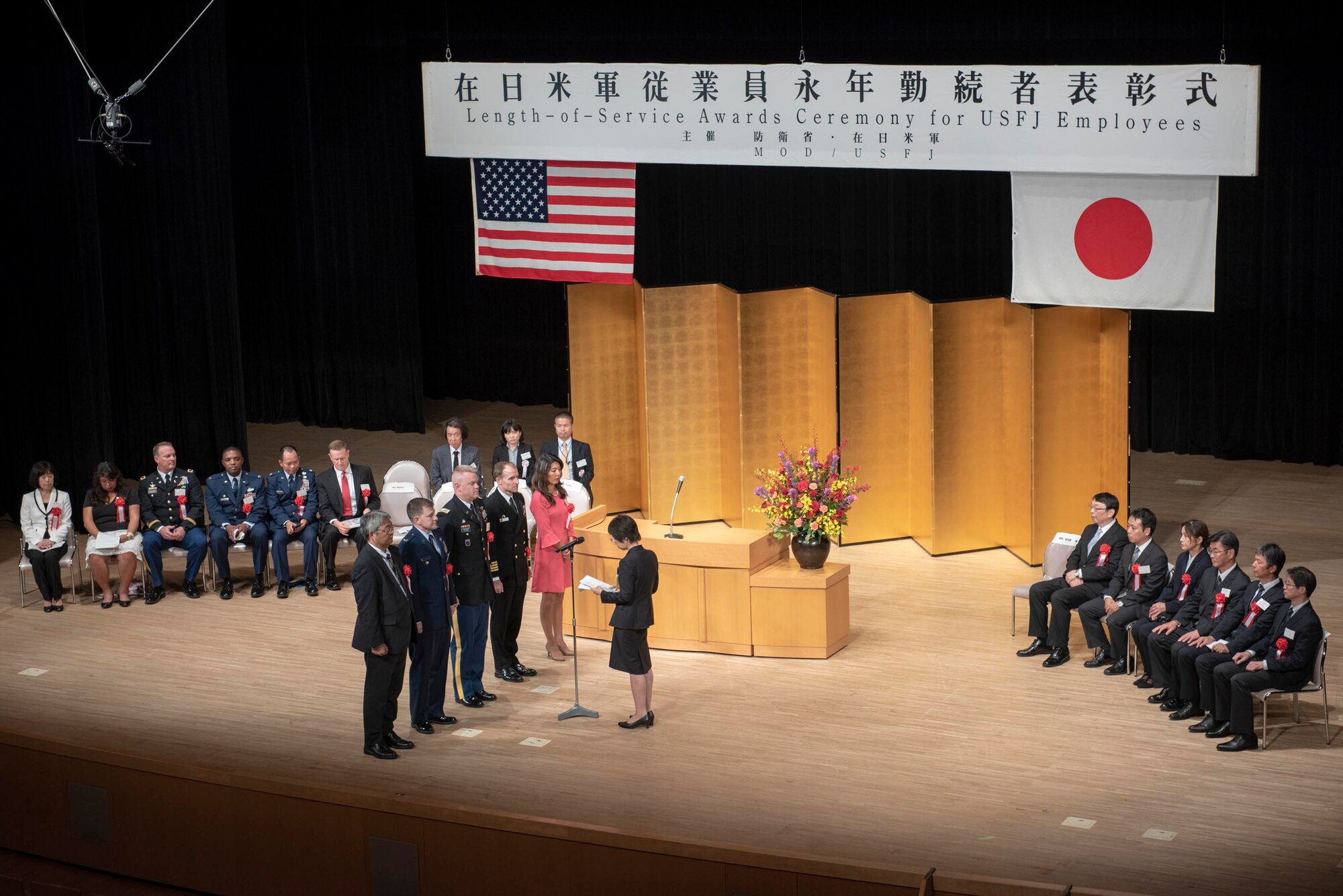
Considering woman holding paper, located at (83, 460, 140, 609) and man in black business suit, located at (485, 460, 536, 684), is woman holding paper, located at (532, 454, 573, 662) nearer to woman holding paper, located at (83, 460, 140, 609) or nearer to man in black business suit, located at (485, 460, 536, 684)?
man in black business suit, located at (485, 460, 536, 684)

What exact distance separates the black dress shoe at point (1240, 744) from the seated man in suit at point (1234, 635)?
0.38ft

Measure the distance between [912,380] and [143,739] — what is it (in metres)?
5.82

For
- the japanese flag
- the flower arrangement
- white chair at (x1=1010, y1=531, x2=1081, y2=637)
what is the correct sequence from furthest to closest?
the japanese flag < white chair at (x1=1010, y1=531, x2=1081, y2=637) < the flower arrangement

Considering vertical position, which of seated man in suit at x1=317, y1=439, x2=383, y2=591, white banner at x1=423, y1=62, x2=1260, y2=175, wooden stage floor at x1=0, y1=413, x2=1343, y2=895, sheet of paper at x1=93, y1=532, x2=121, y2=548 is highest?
white banner at x1=423, y1=62, x2=1260, y2=175

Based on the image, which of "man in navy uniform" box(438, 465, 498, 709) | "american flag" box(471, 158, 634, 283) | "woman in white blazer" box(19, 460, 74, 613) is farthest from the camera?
"american flag" box(471, 158, 634, 283)

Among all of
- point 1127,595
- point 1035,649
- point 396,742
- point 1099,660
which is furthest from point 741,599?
point 396,742

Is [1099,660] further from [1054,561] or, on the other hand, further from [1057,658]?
[1054,561]

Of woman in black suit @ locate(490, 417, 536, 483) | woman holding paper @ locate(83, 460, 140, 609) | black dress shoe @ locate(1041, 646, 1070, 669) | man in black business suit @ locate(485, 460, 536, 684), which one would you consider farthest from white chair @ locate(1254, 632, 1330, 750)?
woman holding paper @ locate(83, 460, 140, 609)

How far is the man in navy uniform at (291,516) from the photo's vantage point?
34.3 ft

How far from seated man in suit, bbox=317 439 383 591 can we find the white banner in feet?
8.01

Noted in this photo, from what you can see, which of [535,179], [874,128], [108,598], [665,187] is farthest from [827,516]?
[665,187]

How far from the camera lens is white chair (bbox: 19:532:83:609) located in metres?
10.3

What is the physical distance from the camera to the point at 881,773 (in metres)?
7.29

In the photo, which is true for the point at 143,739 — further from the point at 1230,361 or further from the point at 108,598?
the point at 1230,361
